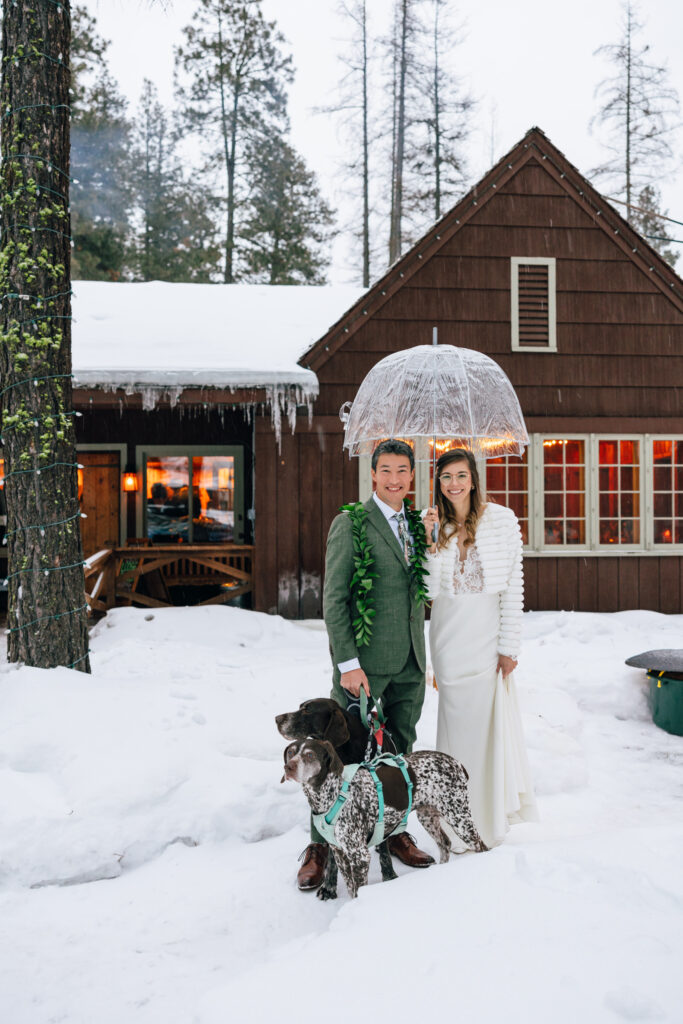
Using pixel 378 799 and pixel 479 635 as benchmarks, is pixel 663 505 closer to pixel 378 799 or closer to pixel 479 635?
pixel 479 635

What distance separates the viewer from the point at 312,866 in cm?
288

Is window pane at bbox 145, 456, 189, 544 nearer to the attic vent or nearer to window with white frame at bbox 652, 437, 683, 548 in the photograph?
the attic vent

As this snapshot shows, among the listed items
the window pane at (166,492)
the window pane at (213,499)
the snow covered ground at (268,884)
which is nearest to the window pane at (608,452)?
the snow covered ground at (268,884)

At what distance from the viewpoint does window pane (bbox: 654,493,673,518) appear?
889 centimetres

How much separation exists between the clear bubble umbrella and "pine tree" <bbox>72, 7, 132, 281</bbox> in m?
16.8

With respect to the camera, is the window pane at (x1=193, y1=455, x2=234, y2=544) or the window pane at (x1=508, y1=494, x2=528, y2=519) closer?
the window pane at (x1=508, y1=494, x2=528, y2=519)

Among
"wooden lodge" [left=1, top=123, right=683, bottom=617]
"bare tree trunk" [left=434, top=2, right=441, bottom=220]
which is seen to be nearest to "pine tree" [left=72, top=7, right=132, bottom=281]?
"bare tree trunk" [left=434, top=2, right=441, bottom=220]

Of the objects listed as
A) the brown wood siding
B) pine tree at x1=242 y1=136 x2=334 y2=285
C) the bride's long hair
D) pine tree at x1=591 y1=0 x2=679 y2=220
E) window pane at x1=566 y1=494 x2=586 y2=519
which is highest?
pine tree at x1=591 y1=0 x2=679 y2=220

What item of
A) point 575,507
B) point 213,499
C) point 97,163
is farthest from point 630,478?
point 97,163

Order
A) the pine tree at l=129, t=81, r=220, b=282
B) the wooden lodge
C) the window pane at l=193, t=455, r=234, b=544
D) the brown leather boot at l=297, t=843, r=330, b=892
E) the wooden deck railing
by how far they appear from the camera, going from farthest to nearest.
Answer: the pine tree at l=129, t=81, r=220, b=282 → the window pane at l=193, t=455, r=234, b=544 → the wooden lodge → the wooden deck railing → the brown leather boot at l=297, t=843, r=330, b=892

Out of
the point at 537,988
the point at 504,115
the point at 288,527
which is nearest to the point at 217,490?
the point at 288,527

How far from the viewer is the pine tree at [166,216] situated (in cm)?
1994

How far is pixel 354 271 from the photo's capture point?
21438 millimetres

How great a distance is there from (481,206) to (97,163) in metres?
16.4
